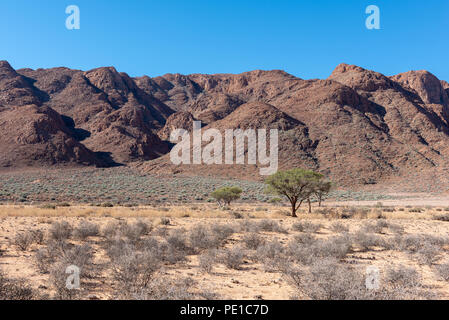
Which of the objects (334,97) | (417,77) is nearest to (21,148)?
(334,97)

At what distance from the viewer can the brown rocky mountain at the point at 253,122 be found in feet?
210

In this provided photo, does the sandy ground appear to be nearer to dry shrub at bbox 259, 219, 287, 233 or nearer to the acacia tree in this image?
the acacia tree

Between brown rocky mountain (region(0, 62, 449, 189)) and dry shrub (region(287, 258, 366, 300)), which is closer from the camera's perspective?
dry shrub (region(287, 258, 366, 300))

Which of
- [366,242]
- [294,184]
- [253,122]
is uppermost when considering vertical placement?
[253,122]

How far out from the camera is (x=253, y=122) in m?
76.2

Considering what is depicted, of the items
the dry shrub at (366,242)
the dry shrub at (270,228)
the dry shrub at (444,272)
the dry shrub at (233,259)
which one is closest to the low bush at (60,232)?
the dry shrub at (233,259)

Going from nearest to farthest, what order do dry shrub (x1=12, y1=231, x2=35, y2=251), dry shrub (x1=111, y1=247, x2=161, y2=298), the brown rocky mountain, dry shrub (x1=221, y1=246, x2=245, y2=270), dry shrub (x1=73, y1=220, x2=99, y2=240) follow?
dry shrub (x1=111, y1=247, x2=161, y2=298), dry shrub (x1=221, y1=246, x2=245, y2=270), dry shrub (x1=12, y1=231, x2=35, y2=251), dry shrub (x1=73, y1=220, x2=99, y2=240), the brown rocky mountain

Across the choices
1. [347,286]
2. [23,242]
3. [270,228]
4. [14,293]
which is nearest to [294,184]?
[270,228]

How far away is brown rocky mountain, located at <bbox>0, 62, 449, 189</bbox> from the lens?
210 feet

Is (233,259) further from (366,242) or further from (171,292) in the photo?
(366,242)

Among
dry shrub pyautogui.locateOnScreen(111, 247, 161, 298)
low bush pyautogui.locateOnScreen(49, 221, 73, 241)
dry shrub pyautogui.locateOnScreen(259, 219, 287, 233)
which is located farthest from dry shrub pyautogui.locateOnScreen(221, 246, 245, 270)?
low bush pyautogui.locateOnScreen(49, 221, 73, 241)

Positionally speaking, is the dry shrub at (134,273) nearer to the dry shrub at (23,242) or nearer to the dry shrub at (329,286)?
the dry shrub at (329,286)

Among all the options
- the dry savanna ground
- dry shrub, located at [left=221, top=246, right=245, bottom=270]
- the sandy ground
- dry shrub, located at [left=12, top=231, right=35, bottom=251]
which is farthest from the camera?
the sandy ground
